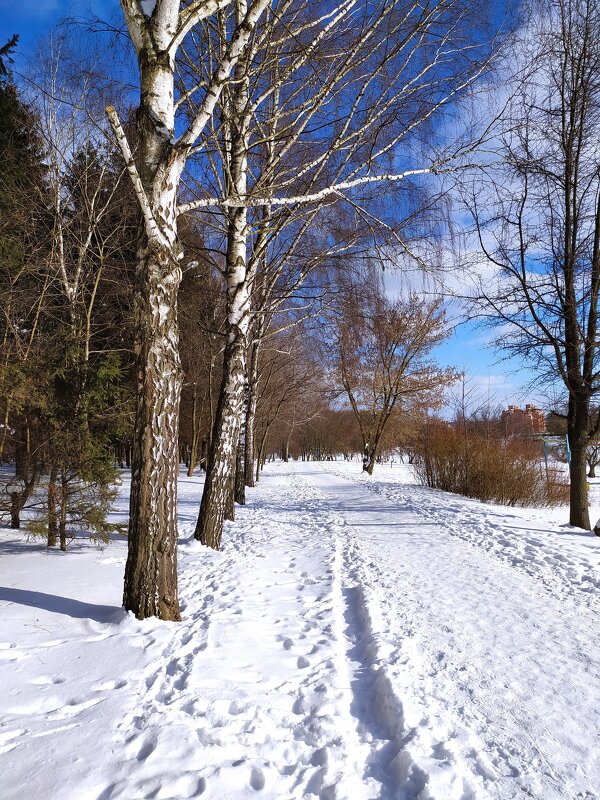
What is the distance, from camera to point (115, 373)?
21.4 feet

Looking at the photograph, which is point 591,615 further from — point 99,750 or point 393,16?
point 393,16

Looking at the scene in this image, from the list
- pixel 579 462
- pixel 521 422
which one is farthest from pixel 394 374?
pixel 579 462

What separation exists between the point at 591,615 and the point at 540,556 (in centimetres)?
204

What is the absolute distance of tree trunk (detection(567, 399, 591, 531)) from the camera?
910cm

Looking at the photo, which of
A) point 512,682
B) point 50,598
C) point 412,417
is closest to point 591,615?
point 512,682

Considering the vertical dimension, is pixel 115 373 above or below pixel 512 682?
above

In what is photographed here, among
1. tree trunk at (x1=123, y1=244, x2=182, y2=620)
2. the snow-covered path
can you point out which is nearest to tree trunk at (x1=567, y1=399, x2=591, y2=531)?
the snow-covered path

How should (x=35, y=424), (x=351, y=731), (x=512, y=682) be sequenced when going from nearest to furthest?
(x=351, y=731) → (x=512, y=682) → (x=35, y=424)

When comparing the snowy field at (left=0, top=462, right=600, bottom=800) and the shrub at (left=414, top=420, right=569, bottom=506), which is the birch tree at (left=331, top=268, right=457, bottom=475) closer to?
the shrub at (left=414, top=420, right=569, bottom=506)

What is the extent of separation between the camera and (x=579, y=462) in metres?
9.20

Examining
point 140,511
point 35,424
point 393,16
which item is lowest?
point 140,511

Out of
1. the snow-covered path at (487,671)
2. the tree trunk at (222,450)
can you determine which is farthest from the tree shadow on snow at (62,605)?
the tree trunk at (222,450)

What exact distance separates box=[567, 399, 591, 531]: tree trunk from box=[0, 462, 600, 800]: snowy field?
12.6 ft

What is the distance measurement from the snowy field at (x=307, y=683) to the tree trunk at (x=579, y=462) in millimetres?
3844
